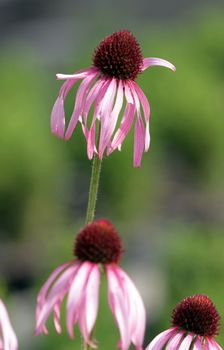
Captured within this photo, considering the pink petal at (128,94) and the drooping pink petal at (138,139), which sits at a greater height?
the pink petal at (128,94)

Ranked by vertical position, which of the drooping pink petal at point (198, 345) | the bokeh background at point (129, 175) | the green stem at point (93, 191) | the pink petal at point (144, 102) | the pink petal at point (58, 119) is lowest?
the bokeh background at point (129, 175)

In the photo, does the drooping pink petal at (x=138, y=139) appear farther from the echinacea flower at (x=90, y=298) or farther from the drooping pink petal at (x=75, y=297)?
the drooping pink petal at (x=75, y=297)

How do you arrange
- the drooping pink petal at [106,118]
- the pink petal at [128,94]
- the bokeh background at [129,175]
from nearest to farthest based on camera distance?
the drooping pink petal at [106,118] → the pink petal at [128,94] → the bokeh background at [129,175]

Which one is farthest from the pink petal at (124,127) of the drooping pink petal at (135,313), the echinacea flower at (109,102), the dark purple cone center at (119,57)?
the drooping pink petal at (135,313)

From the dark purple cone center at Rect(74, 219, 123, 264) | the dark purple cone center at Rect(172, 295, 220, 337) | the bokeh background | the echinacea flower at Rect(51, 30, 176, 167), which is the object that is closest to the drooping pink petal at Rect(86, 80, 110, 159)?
the echinacea flower at Rect(51, 30, 176, 167)

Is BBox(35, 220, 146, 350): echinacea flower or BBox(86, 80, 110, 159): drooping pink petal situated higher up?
BBox(86, 80, 110, 159): drooping pink petal

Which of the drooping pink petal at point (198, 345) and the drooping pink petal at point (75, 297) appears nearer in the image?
the drooping pink petal at point (75, 297)

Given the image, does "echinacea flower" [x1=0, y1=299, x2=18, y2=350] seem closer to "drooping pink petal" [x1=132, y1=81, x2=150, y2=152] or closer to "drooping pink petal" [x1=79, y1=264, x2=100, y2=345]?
"drooping pink petal" [x1=79, y1=264, x2=100, y2=345]

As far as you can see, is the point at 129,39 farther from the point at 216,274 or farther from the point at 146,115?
the point at 216,274
